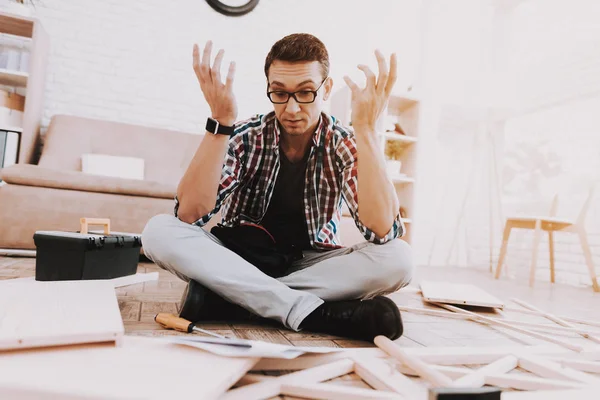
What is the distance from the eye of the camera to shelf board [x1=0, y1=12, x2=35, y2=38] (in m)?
2.74

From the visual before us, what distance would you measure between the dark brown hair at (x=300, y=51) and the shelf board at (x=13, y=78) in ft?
7.72

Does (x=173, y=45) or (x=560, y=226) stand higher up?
(x=173, y=45)

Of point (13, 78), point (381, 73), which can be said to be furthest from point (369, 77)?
point (13, 78)

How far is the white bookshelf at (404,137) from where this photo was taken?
3275mm

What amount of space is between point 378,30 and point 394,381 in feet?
11.8

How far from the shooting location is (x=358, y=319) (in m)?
1.03

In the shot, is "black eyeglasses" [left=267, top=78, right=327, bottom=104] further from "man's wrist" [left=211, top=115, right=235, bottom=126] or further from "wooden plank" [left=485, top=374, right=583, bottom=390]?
"wooden plank" [left=485, top=374, right=583, bottom=390]

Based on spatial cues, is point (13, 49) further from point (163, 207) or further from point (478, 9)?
point (478, 9)

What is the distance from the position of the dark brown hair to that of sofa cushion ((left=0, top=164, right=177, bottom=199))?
52.8 inches

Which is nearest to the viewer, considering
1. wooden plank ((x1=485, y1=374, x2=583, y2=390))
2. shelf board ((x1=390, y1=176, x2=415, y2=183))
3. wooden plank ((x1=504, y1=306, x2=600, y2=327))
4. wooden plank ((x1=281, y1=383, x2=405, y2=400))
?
wooden plank ((x1=281, y1=383, x2=405, y2=400))

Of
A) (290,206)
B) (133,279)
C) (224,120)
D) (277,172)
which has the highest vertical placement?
(224,120)

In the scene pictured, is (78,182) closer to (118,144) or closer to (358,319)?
(118,144)

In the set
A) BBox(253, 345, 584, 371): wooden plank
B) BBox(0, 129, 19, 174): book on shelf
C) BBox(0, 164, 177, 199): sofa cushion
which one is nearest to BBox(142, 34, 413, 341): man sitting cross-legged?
BBox(253, 345, 584, 371): wooden plank

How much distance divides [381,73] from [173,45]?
2717 millimetres
